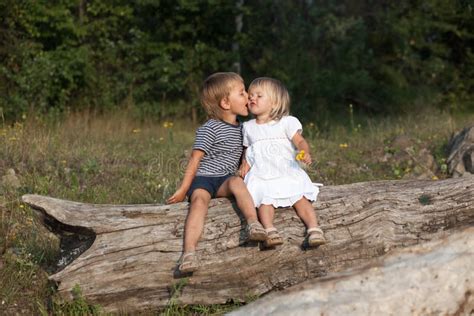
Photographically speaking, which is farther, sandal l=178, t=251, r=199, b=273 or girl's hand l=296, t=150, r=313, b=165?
girl's hand l=296, t=150, r=313, b=165

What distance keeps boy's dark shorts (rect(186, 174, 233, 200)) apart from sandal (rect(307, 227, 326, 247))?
2.47 ft

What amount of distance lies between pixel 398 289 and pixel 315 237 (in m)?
1.03

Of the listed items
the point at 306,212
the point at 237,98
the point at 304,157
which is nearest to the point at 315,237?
the point at 306,212

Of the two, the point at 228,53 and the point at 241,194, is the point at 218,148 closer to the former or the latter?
the point at 241,194

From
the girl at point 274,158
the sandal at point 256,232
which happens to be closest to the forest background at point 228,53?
the girl at point 274,158

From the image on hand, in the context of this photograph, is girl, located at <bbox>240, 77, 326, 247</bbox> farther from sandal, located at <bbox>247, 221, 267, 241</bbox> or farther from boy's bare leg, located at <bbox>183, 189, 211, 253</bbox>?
boy's bare leg, located at <bbox>183, 189, 211, 253</bbox>

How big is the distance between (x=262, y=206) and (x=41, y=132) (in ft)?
18.4

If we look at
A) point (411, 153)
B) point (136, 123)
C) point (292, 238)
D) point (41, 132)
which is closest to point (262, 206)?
point (292, 238)

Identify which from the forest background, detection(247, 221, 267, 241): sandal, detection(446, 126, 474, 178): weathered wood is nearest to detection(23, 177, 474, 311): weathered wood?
detection(247, 221, 267, 241): sandal

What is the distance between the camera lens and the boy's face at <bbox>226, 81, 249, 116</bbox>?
5434mm

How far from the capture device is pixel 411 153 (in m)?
9.64

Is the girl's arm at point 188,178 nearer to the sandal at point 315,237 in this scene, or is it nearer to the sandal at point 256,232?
the sandal at point 256,232

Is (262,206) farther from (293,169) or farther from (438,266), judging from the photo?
(438,266)

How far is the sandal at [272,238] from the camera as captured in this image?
4.84 meters
